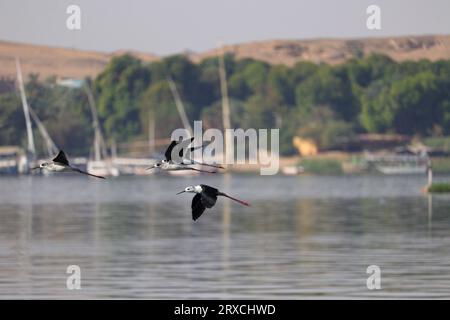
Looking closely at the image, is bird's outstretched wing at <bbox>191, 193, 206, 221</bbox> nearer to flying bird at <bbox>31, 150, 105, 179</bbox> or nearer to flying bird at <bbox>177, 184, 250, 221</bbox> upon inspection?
flying bird at <bbox>177, 184, 250, 221</bbox>

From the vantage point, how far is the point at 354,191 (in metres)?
119

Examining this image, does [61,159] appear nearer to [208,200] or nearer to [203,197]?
[203,197]

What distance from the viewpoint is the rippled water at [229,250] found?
1631 inches

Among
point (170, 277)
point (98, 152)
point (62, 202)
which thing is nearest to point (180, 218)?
point (62, 202)

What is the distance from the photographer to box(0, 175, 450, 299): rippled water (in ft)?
136

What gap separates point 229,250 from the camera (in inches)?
2119

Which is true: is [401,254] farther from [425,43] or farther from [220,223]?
[425,43]

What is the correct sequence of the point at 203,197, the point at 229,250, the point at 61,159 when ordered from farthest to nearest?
the point at 229,250 → the point at 61,159 → the point at 203,197

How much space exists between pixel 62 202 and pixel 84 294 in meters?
59.9

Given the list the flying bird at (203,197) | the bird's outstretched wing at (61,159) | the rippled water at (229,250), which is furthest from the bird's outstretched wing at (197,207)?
the rippled water at (229,250)

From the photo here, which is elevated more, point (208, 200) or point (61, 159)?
point (61, 159)

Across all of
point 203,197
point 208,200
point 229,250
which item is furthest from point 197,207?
point 229,250

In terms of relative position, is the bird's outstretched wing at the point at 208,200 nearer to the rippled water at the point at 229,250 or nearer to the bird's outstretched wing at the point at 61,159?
the bird's outstretched wing at the point at 61,159

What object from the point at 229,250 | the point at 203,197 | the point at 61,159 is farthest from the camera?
the point at 229,250
